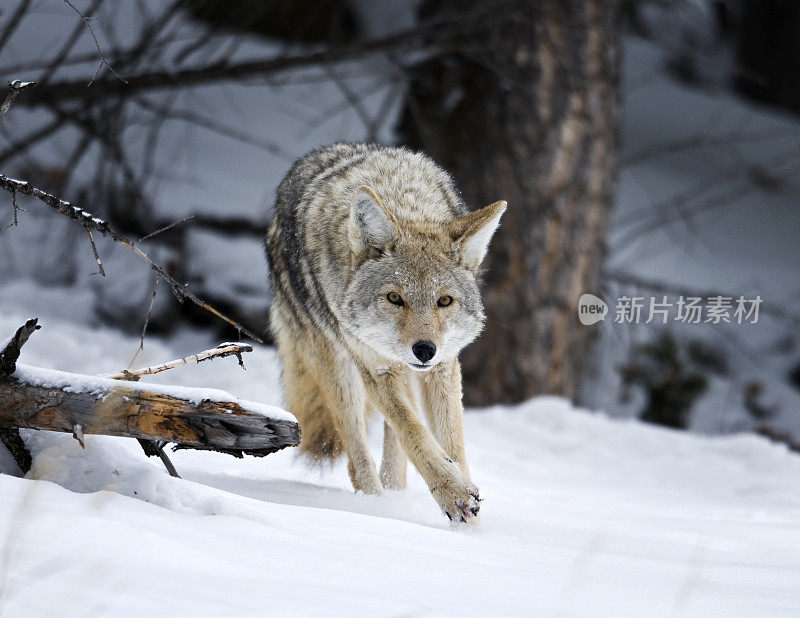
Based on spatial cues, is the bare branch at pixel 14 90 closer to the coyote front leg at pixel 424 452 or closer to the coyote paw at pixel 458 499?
the coyote front leg at pixel 424 452

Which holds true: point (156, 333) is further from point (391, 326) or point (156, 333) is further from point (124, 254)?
point (391, 326)

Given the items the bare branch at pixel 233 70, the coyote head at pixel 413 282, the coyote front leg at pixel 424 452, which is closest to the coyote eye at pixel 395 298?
the coyote head at pixel 413 282

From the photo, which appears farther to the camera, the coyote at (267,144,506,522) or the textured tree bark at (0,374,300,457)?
the coyote at (267,144,506,522)

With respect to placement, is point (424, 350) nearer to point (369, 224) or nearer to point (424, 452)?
point (424, 452)

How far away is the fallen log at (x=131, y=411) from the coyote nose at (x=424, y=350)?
1134 millimetres

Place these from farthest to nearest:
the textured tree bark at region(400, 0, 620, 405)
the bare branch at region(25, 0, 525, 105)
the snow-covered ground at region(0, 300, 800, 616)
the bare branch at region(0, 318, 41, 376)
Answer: the textured tree bark at region(400, 0, 620, 405), the bare branch at region(25, 0, 525, 105), the bare branch at region(0, 318, 41, 376), the snow-covered ground at region(0, 300, 800, 616)

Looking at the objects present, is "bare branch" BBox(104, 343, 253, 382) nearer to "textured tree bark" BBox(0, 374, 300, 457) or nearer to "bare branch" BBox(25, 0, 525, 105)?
"textured tree bark" BBox(0, 374, 300, 457)

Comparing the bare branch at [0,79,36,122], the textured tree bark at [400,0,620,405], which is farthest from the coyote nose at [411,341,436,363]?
the textured tree bark at [400,0,620,405]

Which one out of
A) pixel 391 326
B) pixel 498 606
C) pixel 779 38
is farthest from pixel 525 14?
pixel 779 38

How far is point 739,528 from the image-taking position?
426 centimetres

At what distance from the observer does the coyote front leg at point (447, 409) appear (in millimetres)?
4277

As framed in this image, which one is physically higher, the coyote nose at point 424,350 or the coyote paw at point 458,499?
the coyote nose at point 424,350

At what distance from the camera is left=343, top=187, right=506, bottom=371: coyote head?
3.93 m

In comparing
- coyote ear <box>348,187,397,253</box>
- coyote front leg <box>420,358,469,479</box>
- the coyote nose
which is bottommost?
coyote front leg <box>420,358,469,479</box>
